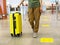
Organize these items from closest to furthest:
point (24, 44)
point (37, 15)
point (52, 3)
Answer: point (24, 44)
point (37, 15)
point (52, 3)

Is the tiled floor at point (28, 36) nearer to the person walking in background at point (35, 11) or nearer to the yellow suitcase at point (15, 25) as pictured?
the yellow suitcase at point (15, 25)

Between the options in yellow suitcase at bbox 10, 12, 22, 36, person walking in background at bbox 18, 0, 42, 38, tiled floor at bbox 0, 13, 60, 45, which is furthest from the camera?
yellow suitcase at bbox 10, 12, 22, 36

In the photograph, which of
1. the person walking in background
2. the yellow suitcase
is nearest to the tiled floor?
the yellow suitcase

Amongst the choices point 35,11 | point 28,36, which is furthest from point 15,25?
point 35,11

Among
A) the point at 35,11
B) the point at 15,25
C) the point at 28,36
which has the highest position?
the point at 35,11

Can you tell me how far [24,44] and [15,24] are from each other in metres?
1.15

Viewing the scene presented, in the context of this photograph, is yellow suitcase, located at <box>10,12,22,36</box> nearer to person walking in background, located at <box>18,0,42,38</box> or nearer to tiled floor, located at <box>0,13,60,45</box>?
tiled floor, located at <box>0,13,60,45</box>

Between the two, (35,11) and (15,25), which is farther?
(15,25)

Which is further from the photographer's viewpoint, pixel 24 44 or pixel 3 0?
pixel 3 0

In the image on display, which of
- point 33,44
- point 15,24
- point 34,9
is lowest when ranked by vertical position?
point 33,44

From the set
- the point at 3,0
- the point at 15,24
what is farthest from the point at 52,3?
the point at 15,24

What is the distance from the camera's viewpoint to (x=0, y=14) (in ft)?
38.9

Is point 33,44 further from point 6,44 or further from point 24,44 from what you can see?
point 6,44

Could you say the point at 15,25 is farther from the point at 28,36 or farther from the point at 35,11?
the point at 35,11
